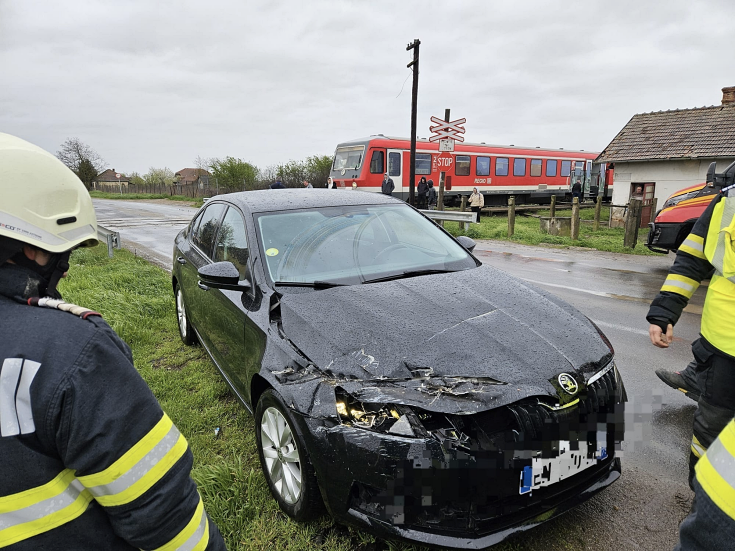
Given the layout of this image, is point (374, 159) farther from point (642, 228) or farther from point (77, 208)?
point (77, 208)

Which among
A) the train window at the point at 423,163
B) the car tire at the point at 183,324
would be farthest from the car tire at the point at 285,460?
the train window at the point at 423,163

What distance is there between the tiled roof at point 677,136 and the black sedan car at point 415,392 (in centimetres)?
1701

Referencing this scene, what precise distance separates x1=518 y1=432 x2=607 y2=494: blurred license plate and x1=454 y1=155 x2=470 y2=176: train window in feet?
73.2

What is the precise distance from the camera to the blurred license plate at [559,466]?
1.94 m

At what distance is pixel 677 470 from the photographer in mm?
2764

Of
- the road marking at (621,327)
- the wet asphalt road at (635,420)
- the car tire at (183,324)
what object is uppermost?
the car tire at (183,324)

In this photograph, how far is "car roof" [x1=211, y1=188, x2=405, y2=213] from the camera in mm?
3545

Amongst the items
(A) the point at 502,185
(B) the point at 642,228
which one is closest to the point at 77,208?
(B) the point at 642,228

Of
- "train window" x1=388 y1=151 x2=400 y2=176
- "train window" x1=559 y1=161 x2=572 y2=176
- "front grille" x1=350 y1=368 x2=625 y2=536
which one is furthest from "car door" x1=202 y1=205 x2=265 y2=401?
"train window" x1=559 y1=161 x2=572 y2=176

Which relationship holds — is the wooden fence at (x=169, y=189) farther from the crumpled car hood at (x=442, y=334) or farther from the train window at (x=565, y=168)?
the crumpled car hood at (x=442, y=334)

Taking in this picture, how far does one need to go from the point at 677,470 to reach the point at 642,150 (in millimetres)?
17979

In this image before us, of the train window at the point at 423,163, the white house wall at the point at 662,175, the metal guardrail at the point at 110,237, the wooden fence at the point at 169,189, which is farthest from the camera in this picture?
the wooden fence at the point at 169,189

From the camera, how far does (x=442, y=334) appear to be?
233cm

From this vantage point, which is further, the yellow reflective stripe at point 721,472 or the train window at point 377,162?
the train window at point 377,162
